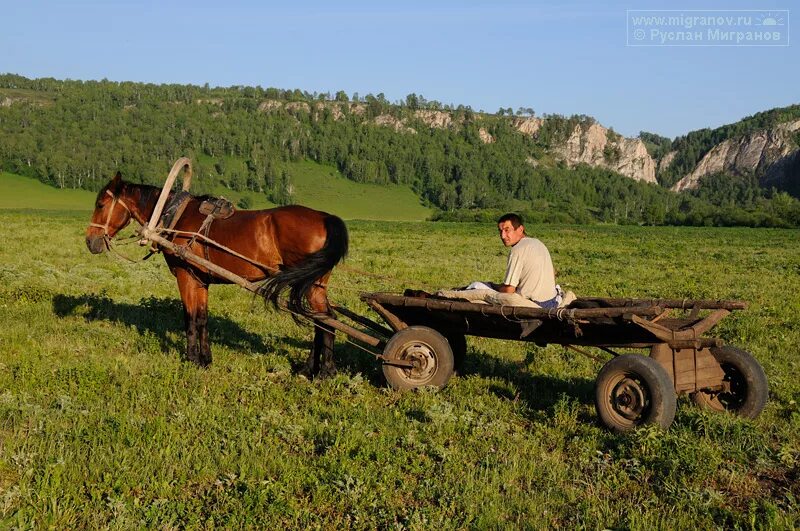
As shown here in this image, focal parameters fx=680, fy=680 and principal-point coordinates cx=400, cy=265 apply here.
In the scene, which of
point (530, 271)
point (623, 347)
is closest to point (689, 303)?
point (623, 347)

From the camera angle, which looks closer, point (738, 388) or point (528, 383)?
point (738, 388)

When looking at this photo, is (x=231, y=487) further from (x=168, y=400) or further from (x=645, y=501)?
(x=645, y=501)

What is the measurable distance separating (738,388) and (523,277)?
2.29 m

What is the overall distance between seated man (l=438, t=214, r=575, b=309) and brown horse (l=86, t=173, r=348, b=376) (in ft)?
6.27

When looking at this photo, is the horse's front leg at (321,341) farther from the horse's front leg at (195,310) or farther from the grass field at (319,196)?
the grass field at (319,196)

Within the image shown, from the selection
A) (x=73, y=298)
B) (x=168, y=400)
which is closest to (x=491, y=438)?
(x=168, y=400)

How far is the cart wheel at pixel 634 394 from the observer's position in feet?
18.5

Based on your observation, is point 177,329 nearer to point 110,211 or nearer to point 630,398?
point 110,211

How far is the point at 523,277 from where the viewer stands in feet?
22.5

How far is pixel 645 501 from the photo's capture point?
176 inches

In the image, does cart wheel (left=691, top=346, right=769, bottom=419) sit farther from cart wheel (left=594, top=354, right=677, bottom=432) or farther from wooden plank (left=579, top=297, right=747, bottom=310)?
cart wheel (left=594, top=354, right=677, bottom=432)

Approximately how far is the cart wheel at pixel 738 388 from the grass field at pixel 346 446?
0.25 m

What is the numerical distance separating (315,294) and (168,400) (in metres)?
2.22

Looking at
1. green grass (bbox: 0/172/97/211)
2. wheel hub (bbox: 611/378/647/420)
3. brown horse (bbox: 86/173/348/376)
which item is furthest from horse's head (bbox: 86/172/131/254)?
green grass (bbox: 0/172/97/211)
